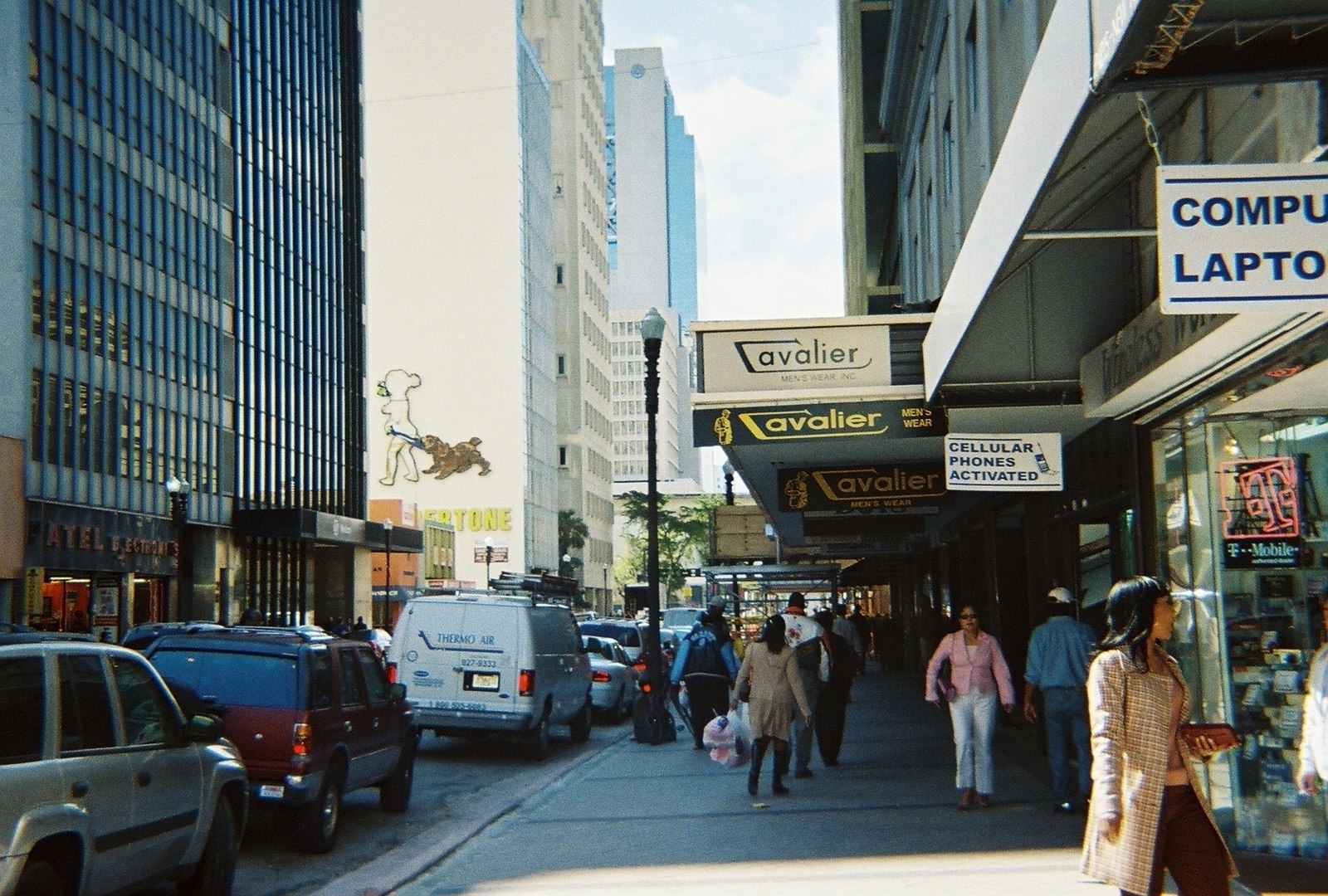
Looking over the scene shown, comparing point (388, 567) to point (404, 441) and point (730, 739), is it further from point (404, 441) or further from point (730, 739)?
point (404, 441)

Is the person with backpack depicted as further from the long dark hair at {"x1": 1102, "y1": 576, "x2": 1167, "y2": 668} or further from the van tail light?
the long dark hair at {"x1": 1102, "y1": 576, "x2": 1167, "y2": 668}

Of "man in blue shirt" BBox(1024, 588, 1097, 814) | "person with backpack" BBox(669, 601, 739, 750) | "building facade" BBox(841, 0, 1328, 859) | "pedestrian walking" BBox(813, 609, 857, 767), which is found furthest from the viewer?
"person with backpack" BBox(669, 601, 739, 750)

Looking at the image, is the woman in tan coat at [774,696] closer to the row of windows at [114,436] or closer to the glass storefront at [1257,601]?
the glass storefront at [1257,601]

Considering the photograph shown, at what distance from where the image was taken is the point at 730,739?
15.6 meters

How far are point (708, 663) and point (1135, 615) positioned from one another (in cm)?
1326

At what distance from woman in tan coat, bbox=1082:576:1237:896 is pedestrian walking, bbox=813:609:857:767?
11.1 metres

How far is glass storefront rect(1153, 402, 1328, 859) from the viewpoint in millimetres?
9641

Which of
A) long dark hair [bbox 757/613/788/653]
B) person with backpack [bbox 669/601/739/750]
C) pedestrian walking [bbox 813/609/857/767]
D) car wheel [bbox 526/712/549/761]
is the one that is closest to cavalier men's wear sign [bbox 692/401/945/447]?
long dark hair [bbox 757/613/788/653]

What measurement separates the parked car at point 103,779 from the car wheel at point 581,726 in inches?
547

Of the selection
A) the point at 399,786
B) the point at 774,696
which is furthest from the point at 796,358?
the point at 399,786

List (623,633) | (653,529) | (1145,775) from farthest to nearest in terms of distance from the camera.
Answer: (623,633), (653,529), (1145,775)

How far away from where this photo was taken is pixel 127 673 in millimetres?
8625

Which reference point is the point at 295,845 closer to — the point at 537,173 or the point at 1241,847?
the point at 1241,847

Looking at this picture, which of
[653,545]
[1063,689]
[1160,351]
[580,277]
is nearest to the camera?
[1160,351]
